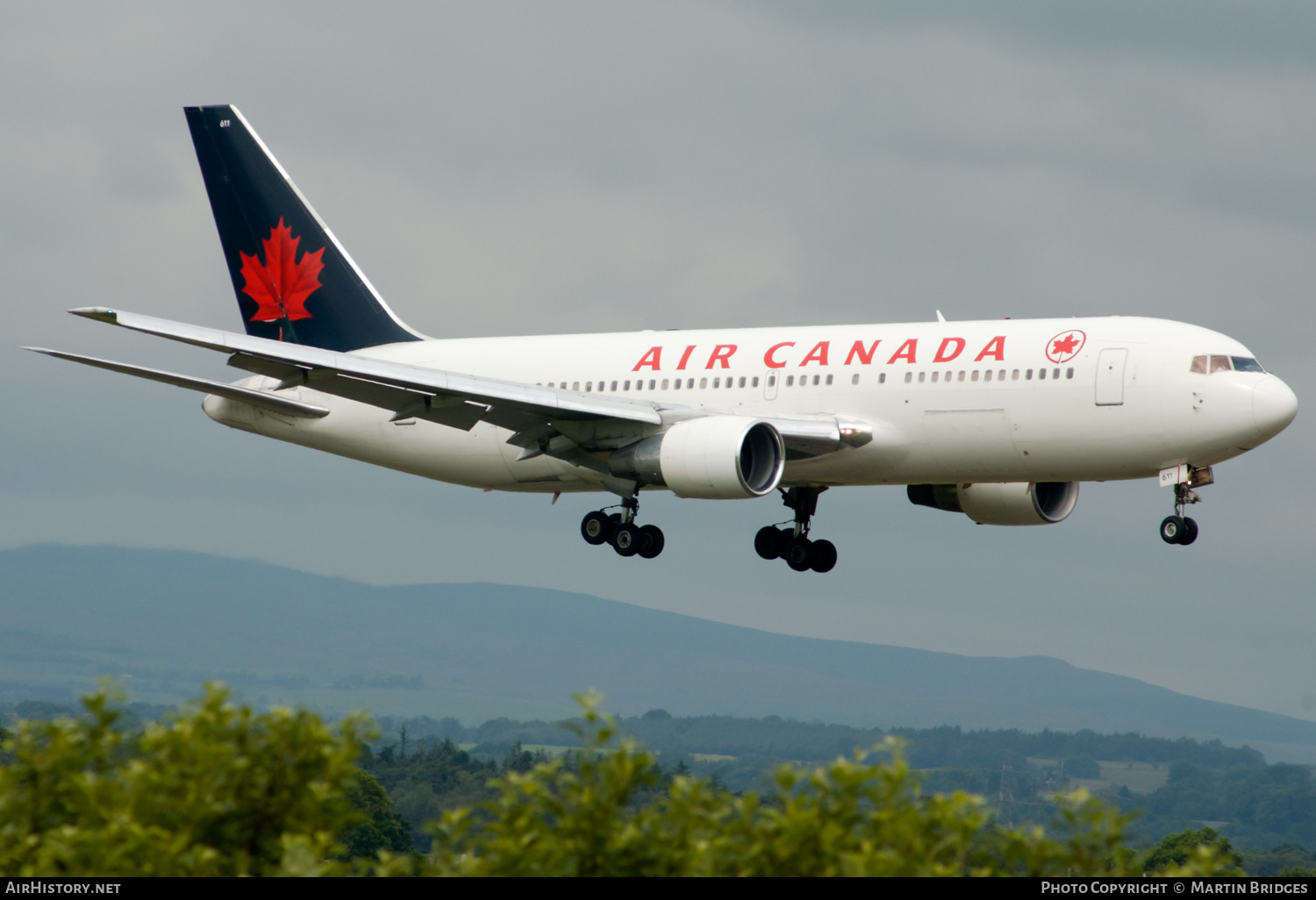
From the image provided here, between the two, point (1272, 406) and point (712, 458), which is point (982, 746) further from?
point (712, 458)

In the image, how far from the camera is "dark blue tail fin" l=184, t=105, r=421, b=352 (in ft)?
177

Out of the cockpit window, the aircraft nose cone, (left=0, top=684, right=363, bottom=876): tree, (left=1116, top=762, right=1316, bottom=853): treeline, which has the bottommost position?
(left=0, top=684, right=363, bottom=876): tree

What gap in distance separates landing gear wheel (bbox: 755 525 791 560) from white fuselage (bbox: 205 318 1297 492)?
18.8 feet

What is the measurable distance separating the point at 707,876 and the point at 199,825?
4333 mm

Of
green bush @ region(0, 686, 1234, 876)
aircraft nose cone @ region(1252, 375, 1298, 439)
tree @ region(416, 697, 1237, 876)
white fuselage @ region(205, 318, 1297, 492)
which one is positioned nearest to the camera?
green bush @ region(0, 686, 1234, 876)

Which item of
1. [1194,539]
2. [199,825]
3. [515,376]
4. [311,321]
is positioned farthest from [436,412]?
[199,825]

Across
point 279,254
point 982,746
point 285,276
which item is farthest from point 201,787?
point 982,746

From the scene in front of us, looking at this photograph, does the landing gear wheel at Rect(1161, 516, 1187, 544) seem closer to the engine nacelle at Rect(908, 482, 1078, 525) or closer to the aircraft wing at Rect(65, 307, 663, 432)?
the engine nacelle at Rect(908, 482, 1078, 525)

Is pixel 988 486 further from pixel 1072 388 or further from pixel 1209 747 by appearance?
pixel 1209 747

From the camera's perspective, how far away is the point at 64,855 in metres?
13.4

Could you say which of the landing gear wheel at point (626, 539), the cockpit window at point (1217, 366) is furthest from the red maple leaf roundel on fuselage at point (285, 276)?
the cockpit window at point (1217, 366)

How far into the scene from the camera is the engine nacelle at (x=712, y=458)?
4094cm

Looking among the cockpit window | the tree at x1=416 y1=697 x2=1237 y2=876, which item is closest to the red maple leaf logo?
Result: the cockpit window

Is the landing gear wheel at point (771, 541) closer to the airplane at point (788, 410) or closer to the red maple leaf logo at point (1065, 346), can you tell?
the airplane at point (788, 410)
